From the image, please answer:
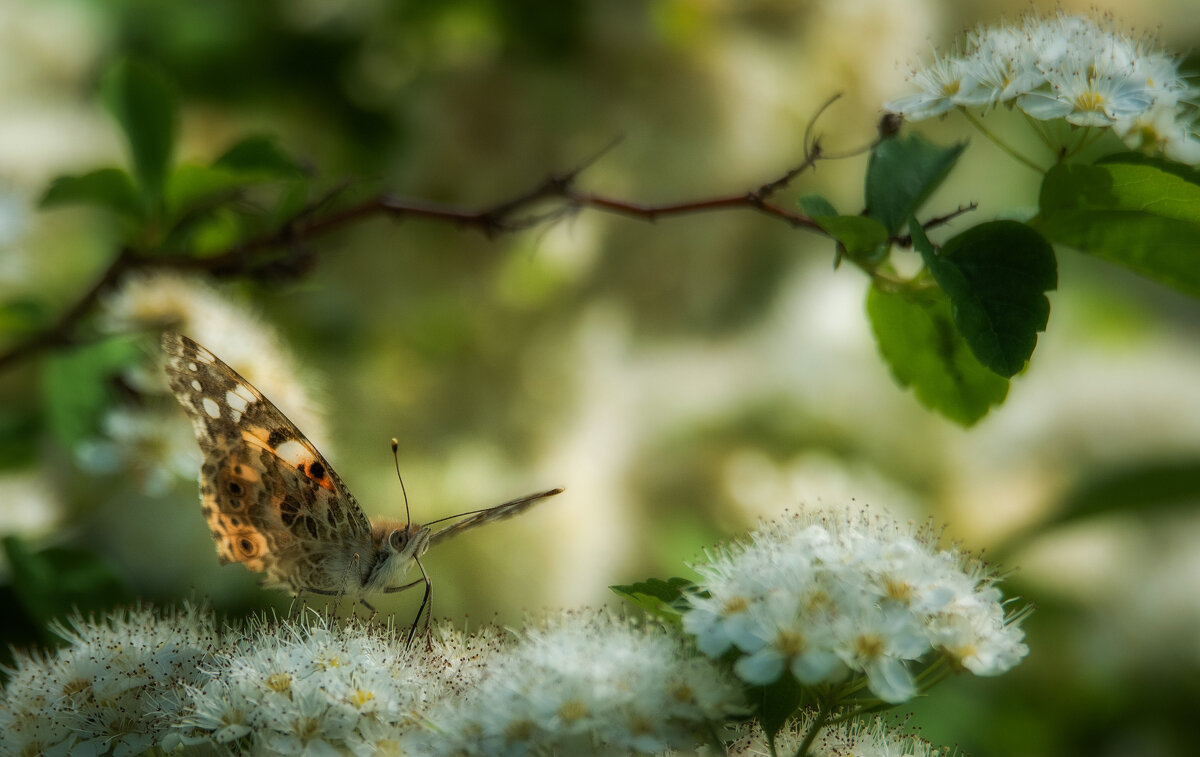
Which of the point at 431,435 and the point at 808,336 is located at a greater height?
the point at 808,336

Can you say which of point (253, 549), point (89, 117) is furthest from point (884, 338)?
point (89, 117)

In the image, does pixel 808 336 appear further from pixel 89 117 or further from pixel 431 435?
pixel 89 117

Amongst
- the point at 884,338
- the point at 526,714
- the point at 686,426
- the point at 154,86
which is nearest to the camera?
the point at 526,714

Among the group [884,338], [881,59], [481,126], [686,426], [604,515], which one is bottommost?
[884,338]

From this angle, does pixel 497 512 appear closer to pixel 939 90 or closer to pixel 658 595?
pixel 658 595

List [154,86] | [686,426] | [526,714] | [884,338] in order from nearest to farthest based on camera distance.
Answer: [526,714] → [884,338] → [154,86] → [686,426]

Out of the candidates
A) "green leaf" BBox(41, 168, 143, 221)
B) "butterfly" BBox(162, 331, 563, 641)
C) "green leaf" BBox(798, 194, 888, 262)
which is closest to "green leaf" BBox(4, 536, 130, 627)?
"butterfly" BBox(162, 331, 563, 641)
